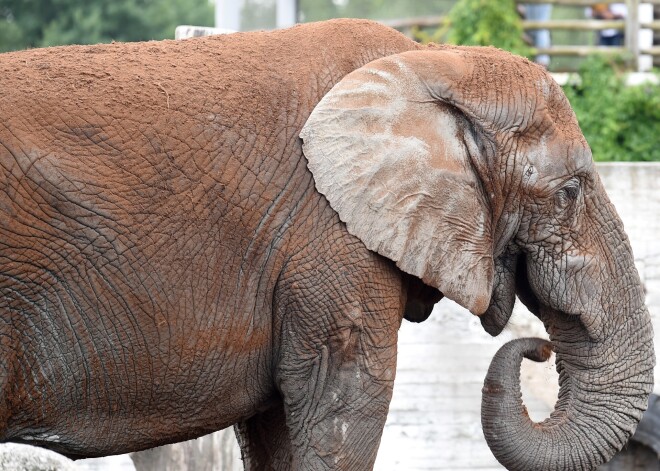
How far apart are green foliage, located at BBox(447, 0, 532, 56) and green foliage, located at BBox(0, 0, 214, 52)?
22509 mm

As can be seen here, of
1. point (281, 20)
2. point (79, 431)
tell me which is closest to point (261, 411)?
point (79, 431)

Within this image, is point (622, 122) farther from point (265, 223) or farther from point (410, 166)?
point (265, 223)

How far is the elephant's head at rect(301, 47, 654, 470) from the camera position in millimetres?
5500

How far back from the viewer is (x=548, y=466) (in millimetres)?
6137

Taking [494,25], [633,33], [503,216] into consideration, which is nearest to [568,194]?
[503,216]

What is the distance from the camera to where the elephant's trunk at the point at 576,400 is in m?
6.10

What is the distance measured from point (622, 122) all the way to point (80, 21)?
25255 mm

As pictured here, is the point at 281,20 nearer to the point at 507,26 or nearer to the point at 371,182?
the point at 507,26

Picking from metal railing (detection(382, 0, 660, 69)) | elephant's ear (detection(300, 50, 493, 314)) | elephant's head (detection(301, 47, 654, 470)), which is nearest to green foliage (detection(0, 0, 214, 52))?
metal railing (detection(382, 0, 660, 69))

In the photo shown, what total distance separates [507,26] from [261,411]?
35.3 ft

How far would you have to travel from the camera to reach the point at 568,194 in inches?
232

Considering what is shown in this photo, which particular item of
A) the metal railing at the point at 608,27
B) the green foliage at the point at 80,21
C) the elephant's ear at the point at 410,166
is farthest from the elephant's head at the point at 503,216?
the green foliage at the point at 80,21

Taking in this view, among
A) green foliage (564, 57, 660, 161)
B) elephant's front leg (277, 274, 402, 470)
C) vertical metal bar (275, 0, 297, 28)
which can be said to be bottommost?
vertical metal bar (275, 0, 297, 28)

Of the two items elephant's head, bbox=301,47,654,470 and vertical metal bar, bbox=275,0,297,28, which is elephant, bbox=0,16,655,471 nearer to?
elephant's head, bbox=301,47,654,470
